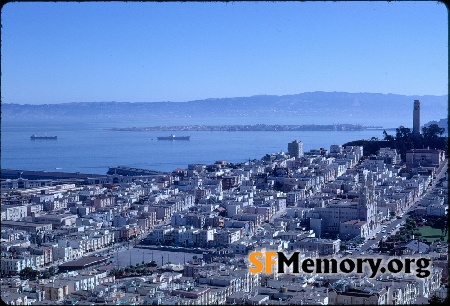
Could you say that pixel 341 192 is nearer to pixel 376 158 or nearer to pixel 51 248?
pixel 376 158

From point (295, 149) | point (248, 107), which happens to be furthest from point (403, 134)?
point (248, 107)

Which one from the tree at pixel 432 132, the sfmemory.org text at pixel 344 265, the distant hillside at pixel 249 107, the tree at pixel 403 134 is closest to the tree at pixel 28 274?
the sfmemory.org text at pixel 344 265

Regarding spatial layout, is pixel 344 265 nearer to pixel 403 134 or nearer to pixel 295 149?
pixel 403 134

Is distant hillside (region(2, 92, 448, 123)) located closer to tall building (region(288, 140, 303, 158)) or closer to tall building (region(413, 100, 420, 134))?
tall building (region(413, 100, 420, 134))

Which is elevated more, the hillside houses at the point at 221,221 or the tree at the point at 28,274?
the hillside houses at the point at 221,221

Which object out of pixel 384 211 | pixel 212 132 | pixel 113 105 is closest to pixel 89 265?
pixel 384 211

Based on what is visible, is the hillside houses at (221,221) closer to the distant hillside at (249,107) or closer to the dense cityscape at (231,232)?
the dense cityscape at (231,232)

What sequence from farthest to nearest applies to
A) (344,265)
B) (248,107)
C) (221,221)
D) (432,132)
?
(248,107)
(432,132)
(221,221)
(344,265)
